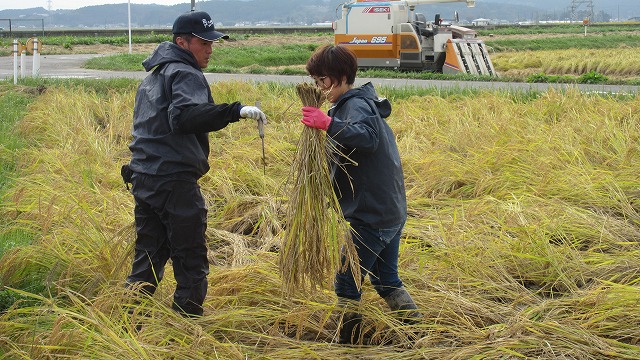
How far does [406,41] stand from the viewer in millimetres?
18984

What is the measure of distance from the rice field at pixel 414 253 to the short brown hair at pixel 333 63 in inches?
22.9

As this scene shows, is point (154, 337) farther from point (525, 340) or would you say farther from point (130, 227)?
point (525, 340)

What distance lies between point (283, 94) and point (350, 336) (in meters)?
7.97

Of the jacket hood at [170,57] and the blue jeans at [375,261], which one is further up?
the jacket hood at [170,57]

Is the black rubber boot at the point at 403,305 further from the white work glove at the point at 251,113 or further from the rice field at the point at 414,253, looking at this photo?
the white work glove at the point at 251,113

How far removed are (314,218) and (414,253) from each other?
4.82 feet

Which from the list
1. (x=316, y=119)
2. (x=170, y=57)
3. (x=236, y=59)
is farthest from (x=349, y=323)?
(x=236, y=59)

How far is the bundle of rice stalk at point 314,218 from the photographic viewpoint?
3.52 meters

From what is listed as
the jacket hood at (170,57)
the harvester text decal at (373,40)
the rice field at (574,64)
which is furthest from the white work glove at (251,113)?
the rice field at (574,64)

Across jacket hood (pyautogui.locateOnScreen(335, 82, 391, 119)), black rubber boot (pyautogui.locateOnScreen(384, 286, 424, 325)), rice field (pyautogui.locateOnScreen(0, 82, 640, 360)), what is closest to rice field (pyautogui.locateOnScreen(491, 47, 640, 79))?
rice field (pyautogui.locateOnScreen(0, 82, 640, 360))

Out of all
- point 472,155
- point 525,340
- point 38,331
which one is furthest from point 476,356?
point 472,155

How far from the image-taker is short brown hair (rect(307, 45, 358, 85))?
11.8 feet

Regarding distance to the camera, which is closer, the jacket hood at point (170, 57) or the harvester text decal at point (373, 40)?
the jacket hood at point (170, 57)

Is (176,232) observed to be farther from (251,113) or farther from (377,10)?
(377,10)
